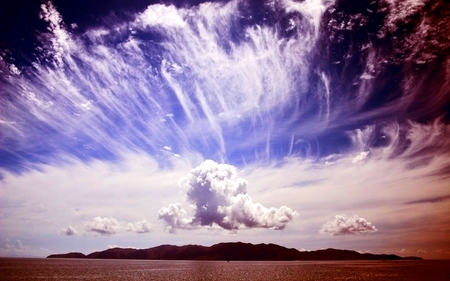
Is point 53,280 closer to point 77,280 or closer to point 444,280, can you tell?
point 77,280

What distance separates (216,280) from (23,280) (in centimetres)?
6266

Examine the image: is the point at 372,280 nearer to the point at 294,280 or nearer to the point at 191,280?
the point at 294,280

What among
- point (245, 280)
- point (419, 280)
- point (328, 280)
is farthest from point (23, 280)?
point (419, 280)

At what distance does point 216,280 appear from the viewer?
104 m

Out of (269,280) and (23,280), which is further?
(269,280)

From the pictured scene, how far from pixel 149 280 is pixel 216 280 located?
2348cm

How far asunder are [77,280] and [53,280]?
25.9 feet

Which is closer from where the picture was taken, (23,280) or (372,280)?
(23,280)

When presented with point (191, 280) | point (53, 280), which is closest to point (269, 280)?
point (191, 280)

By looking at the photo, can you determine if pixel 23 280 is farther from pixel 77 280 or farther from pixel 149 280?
pixel 149 280

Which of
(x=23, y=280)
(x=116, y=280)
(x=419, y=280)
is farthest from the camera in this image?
(x=419, y=280)

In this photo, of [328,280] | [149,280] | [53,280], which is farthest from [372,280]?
[53,280]

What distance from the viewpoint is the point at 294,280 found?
10475 cm

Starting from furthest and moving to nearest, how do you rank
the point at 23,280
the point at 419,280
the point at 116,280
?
Answer: the point at 419,280 < the point at 116,280 < the point at 23,280
